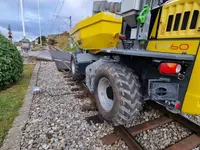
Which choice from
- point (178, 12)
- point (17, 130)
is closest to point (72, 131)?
point (17, 130)

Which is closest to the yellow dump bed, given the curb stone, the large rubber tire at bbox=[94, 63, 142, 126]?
the large rubber tire at bbox=[94, 63, 142, 126]

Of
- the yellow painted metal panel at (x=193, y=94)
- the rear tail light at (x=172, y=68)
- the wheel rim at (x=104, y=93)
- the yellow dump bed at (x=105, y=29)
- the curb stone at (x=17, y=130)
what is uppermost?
the yellow dump bed at (x=105, y=29)

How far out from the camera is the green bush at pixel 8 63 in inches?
193

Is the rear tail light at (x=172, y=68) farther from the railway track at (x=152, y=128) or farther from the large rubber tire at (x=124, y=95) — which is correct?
the railway track at (x=152, y=128)

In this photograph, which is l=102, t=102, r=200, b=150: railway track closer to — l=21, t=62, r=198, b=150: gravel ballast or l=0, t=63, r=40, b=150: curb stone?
l=21, t=62, r=198, b=150: gravel ballast

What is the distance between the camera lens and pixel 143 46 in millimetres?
2904

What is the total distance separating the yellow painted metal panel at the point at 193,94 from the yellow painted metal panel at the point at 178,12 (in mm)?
429

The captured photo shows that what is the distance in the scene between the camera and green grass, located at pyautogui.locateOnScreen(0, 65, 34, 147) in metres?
3.04

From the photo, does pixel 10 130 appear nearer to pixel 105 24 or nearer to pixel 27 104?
pixel 27 104

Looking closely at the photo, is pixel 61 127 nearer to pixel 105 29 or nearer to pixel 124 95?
pixel 124 95

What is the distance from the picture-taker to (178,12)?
2248mm

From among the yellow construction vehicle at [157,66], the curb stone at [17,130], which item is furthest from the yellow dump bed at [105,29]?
the curb stone at [17,130]

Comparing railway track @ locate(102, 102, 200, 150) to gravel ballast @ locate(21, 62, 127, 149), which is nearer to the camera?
railway track @ locate(102, 102, 200, 150)

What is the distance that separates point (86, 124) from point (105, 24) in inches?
102
